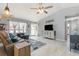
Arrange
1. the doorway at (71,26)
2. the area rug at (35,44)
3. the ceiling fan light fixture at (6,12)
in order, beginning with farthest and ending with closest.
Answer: the area rug at (35,44) < the doorway at (71,26) < the ceiling fan light fixture at (6,12)

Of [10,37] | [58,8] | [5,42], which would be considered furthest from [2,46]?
[58,8]

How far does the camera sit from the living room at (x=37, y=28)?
2338mm

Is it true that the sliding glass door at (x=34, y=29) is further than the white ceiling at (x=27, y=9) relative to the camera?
Yes

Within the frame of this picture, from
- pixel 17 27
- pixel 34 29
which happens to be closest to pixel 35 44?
pixel 34 29

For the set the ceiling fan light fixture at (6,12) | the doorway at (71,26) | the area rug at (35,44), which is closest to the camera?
the ceiling fan light fixture at (6,12)

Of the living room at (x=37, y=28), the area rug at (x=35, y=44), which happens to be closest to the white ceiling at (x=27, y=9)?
the living room at (x=37, y=28)

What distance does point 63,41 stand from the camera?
8.14 ft

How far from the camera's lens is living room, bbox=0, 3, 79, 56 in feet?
7.67

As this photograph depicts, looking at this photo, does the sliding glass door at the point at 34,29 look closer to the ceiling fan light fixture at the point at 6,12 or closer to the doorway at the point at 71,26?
the ceiling fan light fixture at the point at 6,12

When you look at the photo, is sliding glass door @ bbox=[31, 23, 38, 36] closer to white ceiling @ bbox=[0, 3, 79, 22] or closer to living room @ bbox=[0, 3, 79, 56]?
living room @ bbox=[0, 3, 79, 56]

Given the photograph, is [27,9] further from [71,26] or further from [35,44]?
[71,26]

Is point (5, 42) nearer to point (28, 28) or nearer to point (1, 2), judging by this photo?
point (28, 28)

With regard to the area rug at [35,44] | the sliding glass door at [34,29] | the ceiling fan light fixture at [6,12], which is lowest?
the area rug at [35,44]

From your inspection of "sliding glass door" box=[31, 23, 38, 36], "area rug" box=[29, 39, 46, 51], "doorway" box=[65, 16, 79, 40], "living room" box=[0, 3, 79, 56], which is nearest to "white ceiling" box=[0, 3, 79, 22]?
"living room" box=[0, 3, 79, 56]
